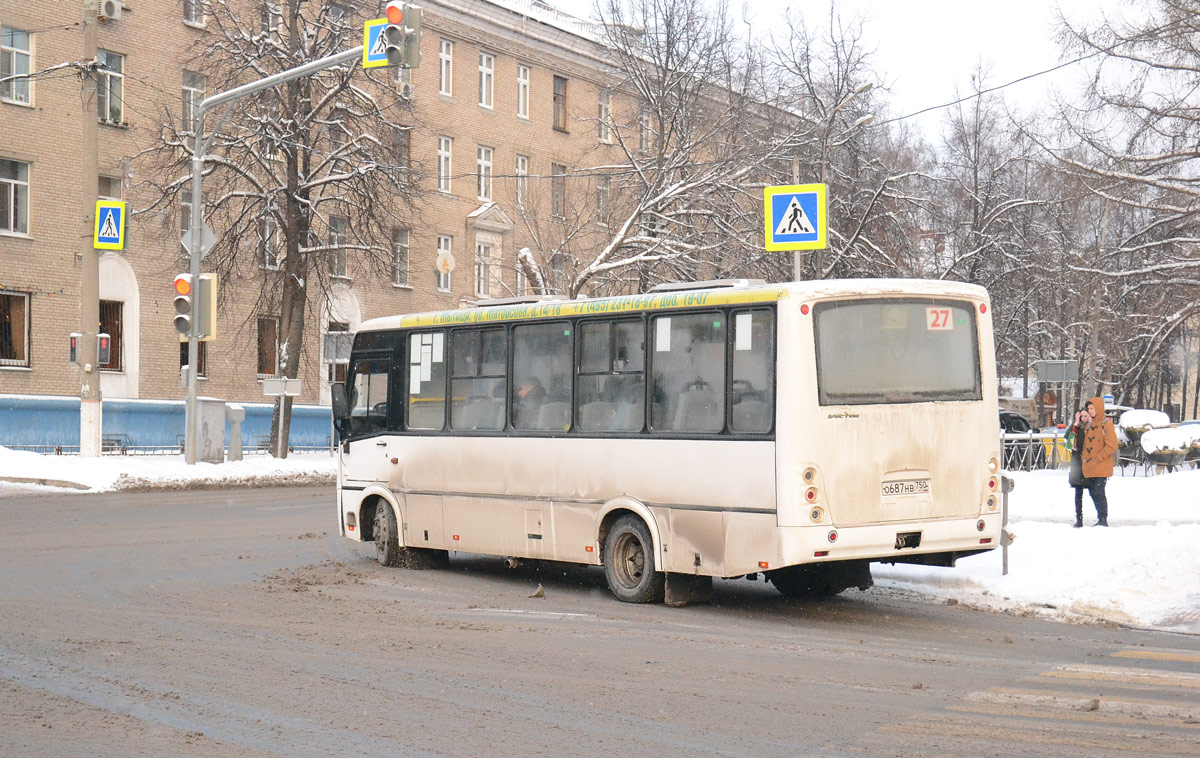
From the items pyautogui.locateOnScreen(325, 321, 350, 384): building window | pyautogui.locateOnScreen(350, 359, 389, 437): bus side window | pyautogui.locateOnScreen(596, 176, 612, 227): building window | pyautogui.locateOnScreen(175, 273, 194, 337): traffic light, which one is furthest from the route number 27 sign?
pyautogui.locateOnScreen(325, 321, 350, 384): building window

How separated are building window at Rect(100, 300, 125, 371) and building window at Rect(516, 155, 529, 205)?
1173 centimetres

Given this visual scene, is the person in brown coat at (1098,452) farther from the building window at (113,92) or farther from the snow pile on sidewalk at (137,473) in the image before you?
the building window at (113,92)

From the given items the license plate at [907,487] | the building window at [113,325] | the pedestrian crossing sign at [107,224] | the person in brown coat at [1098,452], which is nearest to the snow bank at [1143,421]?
the person in brown coat at [1098,452]

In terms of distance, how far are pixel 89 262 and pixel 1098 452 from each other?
1804 cm

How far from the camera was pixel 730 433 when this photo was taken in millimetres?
11266

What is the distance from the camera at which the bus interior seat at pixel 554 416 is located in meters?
12.9

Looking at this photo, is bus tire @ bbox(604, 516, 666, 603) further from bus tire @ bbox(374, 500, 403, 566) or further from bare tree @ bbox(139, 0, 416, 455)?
bare tree @ bbox(139, 0, 416, 455)

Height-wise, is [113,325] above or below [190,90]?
below

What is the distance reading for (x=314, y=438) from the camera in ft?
140

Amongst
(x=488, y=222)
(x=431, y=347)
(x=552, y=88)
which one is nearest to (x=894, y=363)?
(x=431, y=347)

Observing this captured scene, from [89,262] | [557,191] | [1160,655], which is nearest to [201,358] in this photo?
[557,191]

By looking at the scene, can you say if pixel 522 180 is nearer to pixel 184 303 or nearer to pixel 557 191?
pixel 557 191

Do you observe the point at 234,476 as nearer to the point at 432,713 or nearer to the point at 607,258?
the point at 607,258

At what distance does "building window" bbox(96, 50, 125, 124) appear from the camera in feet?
131
